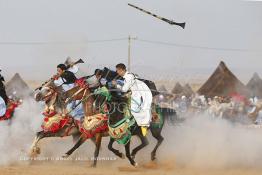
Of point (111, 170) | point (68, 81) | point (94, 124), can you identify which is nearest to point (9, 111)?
point (68, 81)

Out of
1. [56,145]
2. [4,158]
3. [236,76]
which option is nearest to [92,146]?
[56,145]

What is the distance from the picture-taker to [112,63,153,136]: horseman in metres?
13.3

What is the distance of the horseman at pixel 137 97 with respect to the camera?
1329 centimetres

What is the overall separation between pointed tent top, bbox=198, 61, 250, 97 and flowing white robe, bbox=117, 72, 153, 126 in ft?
48.9

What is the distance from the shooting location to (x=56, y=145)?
52.6 feet

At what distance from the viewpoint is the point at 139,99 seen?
44.3 ft

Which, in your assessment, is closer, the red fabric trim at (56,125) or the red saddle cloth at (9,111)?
the red fabric trim at (56,125)

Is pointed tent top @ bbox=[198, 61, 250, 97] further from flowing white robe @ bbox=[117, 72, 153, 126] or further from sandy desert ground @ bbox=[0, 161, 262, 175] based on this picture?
sandy desert ground @ bbox=[0, 161, 262, 175]

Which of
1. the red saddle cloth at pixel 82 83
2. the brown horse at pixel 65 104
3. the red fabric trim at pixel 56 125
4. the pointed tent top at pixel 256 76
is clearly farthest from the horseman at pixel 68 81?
the pointed tent top at pixel 256 76

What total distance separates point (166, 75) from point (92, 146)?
168 inches

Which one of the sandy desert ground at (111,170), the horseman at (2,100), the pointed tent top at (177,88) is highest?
the horseman at (2,100)

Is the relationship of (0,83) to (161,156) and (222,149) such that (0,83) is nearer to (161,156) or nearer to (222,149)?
(161,156)

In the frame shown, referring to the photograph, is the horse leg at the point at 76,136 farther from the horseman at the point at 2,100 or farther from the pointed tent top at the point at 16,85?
the pointed tent top at the point at 16,85

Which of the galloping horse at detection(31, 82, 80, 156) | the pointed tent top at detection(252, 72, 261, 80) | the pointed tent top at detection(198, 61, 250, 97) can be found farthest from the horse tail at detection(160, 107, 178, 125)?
the pointed tent top at detection(252, 72, 261, 80)
